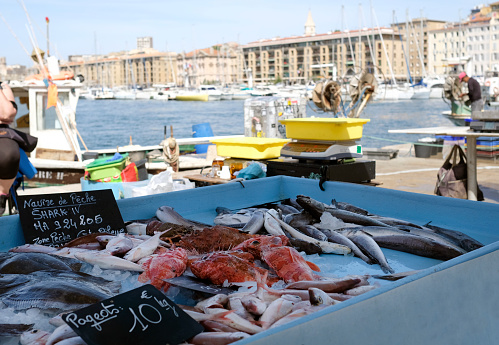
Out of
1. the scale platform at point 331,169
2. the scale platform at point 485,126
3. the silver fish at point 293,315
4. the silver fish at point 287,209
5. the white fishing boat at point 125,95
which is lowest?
the silver fish at point 293,315

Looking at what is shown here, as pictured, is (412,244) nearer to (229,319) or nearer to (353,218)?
(353,218)

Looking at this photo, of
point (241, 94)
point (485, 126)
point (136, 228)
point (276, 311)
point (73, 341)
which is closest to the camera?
point (73, 341)

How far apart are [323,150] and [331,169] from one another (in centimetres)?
32

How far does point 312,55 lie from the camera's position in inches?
5413

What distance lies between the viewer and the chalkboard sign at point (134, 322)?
1.60 m

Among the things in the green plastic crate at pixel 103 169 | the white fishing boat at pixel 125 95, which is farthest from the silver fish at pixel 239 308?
the white fishing boat at pixel 125 95

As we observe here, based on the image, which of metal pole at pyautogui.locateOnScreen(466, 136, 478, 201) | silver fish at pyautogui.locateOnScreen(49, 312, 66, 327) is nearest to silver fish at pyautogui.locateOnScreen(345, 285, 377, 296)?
silver fish at pyautogui.locateOnScreen(49, 312, 66, 327)

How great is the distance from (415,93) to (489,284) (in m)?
84.3

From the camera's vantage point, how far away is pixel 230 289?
216cm

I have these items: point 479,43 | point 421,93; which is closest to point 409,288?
point 421,93

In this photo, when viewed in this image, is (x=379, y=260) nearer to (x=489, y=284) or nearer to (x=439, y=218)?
(x=489, y=284)

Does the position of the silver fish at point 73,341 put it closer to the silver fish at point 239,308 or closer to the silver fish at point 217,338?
the silver fish at point 217,338

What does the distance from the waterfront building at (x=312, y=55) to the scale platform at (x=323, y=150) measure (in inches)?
4673

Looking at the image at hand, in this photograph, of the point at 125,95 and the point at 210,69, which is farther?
the point at 210,69
